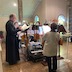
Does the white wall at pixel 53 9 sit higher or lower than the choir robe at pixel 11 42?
higher

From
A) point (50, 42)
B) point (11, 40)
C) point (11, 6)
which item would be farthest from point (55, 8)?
point (50, 42)

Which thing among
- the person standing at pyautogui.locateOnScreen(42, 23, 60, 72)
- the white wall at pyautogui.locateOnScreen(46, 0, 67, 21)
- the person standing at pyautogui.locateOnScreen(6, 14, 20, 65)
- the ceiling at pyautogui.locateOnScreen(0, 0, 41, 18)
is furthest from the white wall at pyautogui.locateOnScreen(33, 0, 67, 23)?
the person standing at pyautogui.locateOnScreen(42, 23, 60, 72)

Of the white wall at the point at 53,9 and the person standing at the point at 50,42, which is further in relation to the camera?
the white wall at the point at 53,9

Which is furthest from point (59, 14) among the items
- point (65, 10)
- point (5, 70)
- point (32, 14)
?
point (5, 70)

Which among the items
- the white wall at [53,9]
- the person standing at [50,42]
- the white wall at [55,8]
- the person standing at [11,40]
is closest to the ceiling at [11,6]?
the white wall at [53,9]

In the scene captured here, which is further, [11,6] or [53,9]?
[11,6]

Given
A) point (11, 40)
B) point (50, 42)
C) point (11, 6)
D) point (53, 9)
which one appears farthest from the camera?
point (11, 6)

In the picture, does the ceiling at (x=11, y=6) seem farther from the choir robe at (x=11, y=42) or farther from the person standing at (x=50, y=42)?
the person standing at (x=50, y=42)

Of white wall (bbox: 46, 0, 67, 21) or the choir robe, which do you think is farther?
white wall (bbox: 46, 0, 67, 21)

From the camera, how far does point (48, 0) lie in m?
9.52

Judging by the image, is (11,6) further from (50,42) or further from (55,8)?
(50,42)

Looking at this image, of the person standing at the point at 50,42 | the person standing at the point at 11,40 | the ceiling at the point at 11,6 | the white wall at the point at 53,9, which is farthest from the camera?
the ceiling at the point at 11,6

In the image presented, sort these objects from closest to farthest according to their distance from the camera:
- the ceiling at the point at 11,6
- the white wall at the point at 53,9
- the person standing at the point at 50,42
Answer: the person standing at the point at 50,42 → the white wall at the point at 53,9 → the ceiling at the point at 11,6

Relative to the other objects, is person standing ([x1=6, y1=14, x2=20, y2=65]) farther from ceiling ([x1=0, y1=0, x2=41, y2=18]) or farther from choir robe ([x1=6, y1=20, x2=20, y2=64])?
ceiling ([x1=0, y1=0, x2=41, y2=18])
